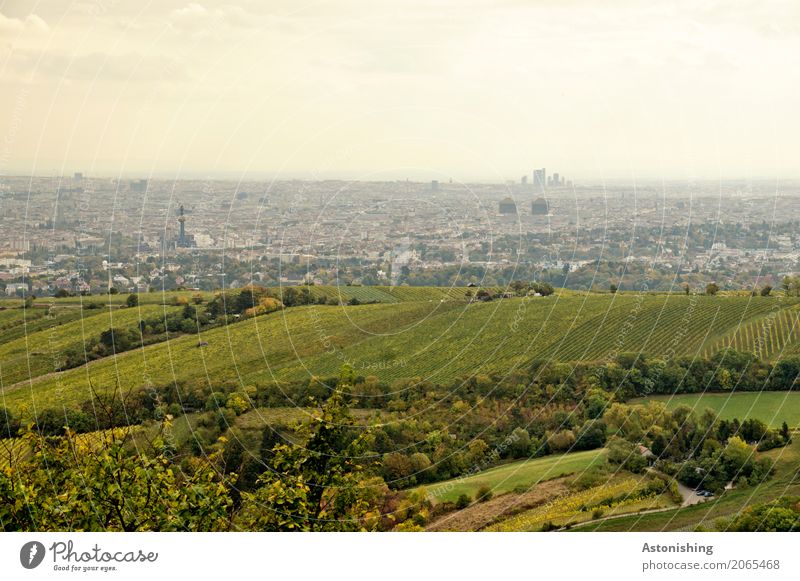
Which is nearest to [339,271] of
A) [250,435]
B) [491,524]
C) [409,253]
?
[409,253]

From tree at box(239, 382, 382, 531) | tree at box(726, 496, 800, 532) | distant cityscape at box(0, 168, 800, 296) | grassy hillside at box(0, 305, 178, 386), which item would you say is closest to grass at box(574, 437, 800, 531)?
tree at box(726, 496, 800, 532)

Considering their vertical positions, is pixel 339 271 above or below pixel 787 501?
above

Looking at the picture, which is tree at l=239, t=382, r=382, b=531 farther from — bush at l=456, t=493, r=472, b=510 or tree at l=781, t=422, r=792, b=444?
tree at l=781, t=422, r=792, b=444

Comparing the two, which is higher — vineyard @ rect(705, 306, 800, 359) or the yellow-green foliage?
vineyard @ rect(705, 306, 800, 359)

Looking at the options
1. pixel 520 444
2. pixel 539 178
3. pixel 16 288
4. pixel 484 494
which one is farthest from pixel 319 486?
pixel 16 288

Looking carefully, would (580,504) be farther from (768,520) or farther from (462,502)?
(768,520)
